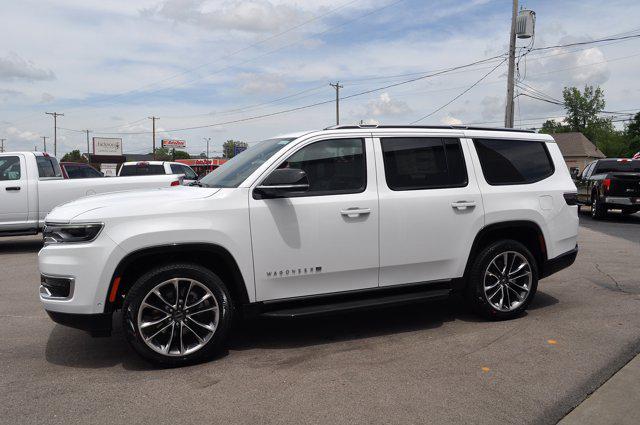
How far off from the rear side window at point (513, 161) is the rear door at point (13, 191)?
8.90 m

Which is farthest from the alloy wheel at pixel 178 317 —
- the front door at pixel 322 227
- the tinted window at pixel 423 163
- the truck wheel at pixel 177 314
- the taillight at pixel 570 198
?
the taillight at pixel 570 198

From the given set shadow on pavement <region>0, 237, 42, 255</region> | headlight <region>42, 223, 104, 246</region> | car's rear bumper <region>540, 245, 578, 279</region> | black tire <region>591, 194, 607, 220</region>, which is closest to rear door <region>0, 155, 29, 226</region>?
shadow on pavement <region>0, 237, 42, 255</region>

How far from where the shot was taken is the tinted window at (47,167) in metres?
10.7

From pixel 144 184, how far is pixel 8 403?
7294mm

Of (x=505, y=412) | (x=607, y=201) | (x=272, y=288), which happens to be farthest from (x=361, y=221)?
(x=607, y=201)

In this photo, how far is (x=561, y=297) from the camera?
21.0 feet

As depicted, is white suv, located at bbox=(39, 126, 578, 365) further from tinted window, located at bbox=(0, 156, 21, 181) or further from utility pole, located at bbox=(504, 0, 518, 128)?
utility pole, located at bbox=(504, 0, 518, 128)

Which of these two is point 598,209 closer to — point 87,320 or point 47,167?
point 47,167

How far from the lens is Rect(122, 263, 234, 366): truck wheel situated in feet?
13.4

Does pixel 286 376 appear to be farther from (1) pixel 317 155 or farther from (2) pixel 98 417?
(1) pixel 317 155

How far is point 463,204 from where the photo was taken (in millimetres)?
5105

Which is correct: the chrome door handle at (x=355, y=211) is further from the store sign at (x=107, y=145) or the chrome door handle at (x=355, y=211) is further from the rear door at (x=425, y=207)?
the store sign at (x=107, y=145)

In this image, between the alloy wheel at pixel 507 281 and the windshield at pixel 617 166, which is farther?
the windshield at pixel 617 166

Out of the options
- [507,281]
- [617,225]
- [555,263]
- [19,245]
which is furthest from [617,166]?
[19,245]
